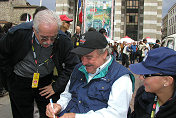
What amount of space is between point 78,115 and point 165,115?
0.87m

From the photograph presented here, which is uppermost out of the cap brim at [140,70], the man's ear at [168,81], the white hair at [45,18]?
the white hair at [45,18]

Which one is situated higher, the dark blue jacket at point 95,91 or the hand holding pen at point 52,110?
the dark blue jacket at point 95,91

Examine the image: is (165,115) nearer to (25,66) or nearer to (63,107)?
(63,107)

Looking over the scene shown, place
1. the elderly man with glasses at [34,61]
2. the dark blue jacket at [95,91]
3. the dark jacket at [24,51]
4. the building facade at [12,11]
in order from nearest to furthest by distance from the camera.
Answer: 1. the dark blue jacket at [95,91]
2. the elderly man with glasses at [34,61]
3. the dark jacket at [24,51]
4. the building facade at [12,11]

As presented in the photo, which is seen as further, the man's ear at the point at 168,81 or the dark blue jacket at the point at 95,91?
the dark blue jacket at the point at 95,91

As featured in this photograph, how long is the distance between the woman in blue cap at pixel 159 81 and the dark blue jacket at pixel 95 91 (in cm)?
21

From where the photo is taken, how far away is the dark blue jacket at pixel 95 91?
1776 millimetres

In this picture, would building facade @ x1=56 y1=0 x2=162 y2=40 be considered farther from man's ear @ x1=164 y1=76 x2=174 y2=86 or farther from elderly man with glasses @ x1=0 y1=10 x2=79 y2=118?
man's ear @ x1=164 y1=76 x2=174 y2=86

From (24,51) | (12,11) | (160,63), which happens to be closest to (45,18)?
(24,51)

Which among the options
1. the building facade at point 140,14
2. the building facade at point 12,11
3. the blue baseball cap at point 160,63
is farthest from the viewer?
the building facade at point 12,11

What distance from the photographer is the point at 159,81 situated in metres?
1.65

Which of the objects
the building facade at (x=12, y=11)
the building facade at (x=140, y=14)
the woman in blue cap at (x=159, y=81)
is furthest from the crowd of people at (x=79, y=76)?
the building facade at (x=12, y=11)

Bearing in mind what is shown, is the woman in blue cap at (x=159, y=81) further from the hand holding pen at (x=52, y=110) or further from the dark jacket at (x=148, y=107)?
the hand holding pen at (x=52, y=110)

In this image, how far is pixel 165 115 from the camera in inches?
63.4
